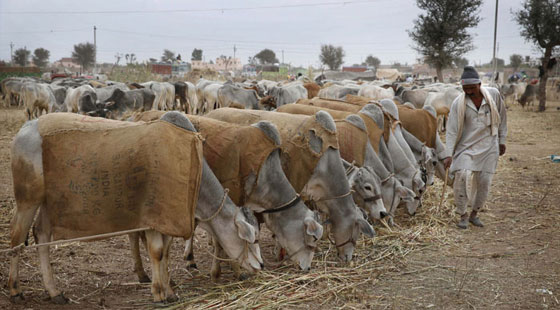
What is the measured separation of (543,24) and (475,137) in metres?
21.3

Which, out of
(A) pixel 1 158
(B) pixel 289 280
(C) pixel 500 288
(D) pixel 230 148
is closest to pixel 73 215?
(D) pixel 230 148

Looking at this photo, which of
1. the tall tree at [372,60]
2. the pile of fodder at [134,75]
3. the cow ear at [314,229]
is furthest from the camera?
the tall tree at [372,60]

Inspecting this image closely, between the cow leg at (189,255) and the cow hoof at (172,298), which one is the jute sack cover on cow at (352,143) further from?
the cow hoof at (172,298)

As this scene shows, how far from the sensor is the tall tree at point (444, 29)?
91.6 feet

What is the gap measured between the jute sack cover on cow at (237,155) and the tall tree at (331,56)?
220 ft

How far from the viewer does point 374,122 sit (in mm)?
6691

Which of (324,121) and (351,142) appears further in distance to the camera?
(351,142)

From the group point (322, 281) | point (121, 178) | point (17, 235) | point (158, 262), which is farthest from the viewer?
point (322, 281)

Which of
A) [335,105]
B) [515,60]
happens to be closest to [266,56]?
[515,60]

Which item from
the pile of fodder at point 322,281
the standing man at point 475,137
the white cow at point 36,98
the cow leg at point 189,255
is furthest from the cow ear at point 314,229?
the white cow at point 36,98

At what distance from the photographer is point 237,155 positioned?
186 inches

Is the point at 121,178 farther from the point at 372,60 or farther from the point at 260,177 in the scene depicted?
the point at 372,60

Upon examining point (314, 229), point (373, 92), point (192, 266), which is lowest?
point (192, 266)

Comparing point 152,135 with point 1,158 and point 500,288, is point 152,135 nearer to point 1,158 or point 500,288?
point 500,288
